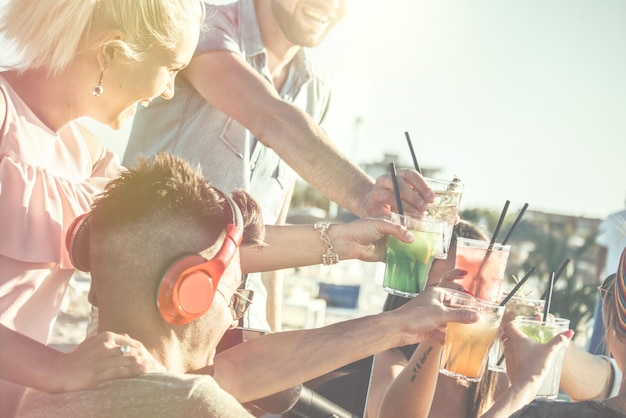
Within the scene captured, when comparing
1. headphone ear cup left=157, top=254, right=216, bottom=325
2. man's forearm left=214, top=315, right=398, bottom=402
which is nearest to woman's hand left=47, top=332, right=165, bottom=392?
headphone ear cup left=157, top=254, right=216, bottom=325

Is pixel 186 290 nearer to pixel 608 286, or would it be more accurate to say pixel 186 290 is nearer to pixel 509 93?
pixel 608 286

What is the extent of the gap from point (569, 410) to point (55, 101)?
1674 millimetres

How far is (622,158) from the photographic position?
16562mm

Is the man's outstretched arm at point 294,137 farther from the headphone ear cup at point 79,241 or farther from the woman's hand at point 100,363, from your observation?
the woman's hand at point 100,363

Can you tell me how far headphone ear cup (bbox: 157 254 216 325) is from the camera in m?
1.79

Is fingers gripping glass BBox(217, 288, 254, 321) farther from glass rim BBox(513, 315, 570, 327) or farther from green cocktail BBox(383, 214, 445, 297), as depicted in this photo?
glass rim BBox(513, 315, 570, 327)

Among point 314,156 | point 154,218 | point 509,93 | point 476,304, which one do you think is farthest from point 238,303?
point 509,93

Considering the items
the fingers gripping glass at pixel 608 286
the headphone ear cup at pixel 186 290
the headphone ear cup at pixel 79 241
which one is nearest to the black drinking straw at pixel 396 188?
the fingers gripping glass at pixel 608 286

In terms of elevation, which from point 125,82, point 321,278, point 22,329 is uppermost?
point 125,82

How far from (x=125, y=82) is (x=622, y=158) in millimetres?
16070

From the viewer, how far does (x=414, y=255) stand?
248 cm

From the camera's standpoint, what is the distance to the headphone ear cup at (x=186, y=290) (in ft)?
5.87

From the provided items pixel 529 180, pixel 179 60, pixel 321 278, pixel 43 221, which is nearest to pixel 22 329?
pixel 43 221

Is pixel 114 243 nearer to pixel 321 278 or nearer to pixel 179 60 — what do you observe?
pixel 179 60
